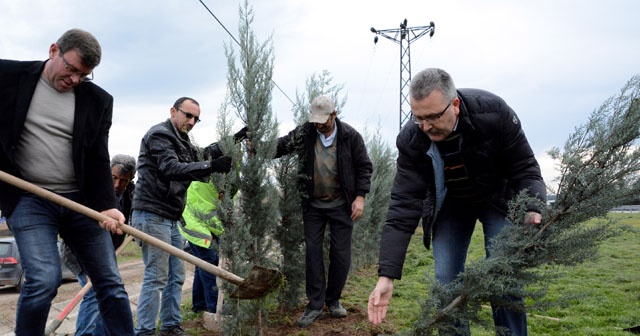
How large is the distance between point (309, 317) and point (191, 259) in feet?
5.98

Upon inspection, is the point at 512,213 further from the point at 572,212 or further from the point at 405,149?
the point at 405,149

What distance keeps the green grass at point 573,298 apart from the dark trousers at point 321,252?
0.68 metres

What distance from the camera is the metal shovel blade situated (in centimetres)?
354

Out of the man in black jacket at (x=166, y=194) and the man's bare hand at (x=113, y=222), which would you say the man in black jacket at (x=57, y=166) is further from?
the man in black jacket at (x=166, y=194)

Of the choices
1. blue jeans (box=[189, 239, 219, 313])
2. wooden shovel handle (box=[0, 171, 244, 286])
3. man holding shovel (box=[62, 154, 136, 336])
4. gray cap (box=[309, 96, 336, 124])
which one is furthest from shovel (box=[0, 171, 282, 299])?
gray cap (box=[309, 96, 336, 124])

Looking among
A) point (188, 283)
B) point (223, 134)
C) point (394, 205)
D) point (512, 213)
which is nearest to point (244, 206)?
point (223, 134)

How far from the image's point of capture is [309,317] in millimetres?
4844

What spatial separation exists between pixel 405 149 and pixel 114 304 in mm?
2130

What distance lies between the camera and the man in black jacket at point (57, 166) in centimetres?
296

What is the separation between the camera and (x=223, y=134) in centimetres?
425

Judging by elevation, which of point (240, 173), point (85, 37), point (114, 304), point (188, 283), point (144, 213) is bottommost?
point (188, 283)

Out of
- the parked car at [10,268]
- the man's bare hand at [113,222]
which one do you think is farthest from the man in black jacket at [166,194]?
the parked car at [10,268]

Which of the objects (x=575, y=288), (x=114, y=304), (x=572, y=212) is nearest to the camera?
(x=572, y=212)

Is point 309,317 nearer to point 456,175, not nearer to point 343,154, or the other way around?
point 343,154
